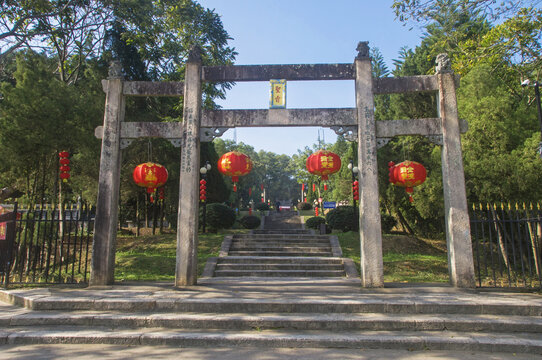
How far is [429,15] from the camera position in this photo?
10.4 m

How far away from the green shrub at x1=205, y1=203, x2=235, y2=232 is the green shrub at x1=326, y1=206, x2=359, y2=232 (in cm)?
503

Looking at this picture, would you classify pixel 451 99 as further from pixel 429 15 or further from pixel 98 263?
pixel 98 263

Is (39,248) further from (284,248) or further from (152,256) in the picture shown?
(284,248)

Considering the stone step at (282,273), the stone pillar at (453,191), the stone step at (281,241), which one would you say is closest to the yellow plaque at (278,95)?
the stone pillar at (453,191)

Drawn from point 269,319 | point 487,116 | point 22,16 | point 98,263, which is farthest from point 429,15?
point 22,16

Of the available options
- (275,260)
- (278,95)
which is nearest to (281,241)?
(275,260)

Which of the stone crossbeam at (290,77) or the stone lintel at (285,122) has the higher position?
the stone crossbeam at (290,77)

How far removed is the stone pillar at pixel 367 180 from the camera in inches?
282

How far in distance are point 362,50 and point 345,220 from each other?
9574mm

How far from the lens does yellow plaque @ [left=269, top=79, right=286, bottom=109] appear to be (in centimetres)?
782

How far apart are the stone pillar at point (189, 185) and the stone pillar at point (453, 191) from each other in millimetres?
5639

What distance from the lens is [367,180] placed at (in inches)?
290

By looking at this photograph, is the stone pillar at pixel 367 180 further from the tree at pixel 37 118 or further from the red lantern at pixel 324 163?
the tree at pixel 37 118

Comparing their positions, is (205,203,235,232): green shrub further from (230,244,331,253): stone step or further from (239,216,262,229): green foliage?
(230,244,331,253): stone step
